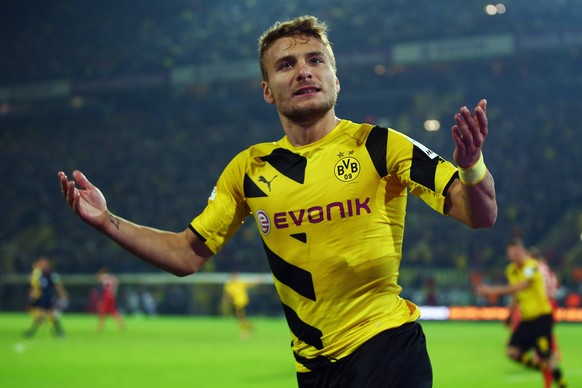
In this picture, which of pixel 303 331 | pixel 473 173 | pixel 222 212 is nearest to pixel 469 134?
pixel 473 173

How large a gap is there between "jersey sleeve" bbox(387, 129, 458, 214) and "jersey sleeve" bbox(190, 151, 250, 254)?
2.96 ft

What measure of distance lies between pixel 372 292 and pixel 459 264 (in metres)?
32.7

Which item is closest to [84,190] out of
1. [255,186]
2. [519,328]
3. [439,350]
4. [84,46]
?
[255,186]

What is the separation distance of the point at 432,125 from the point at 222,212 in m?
41.5

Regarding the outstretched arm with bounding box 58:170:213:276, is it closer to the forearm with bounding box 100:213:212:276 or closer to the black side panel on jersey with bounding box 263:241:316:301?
the forearm with bounding box 100:213:212:276

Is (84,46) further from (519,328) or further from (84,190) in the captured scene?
(84,190)

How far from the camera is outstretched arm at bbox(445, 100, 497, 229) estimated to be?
3338 mm

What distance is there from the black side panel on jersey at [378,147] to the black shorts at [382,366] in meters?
0.78

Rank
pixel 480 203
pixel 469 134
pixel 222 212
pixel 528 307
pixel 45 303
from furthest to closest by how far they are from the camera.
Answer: pixel 45 303 < pixel 528 307 < pixel 222 212 < pixel 480 203 < pixel 469 134

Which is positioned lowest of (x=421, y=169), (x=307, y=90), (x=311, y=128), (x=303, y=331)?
(x=303, y=331)

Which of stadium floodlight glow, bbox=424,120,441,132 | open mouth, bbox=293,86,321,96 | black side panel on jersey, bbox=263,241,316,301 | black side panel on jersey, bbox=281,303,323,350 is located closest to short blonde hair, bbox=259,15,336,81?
Result: open mouth, bbox=293,86,321,96

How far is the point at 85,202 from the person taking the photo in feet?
14.2

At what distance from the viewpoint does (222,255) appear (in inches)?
1660

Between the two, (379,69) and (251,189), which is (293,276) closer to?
(251,189)
